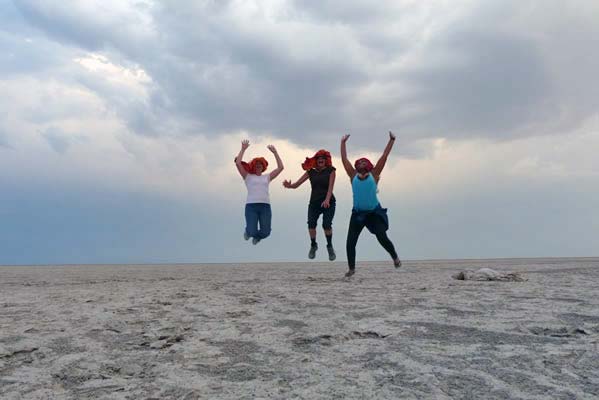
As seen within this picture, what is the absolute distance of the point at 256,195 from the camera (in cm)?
896

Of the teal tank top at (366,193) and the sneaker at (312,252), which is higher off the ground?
the teal tank top at (366,193)

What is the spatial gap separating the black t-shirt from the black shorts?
0.12 meters

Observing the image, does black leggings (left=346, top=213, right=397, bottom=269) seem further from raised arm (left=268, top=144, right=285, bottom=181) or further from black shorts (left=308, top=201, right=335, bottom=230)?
raised arm (left=268, top=144, right=285, bottom=181)

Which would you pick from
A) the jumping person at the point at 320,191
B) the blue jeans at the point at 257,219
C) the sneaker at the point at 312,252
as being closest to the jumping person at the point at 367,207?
the jumping person at the point at 320,191

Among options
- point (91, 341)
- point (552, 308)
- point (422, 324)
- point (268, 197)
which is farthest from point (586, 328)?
point (268, 197)

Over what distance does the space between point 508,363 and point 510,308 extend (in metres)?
1.60

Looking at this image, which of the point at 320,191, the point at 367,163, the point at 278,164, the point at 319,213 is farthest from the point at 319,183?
the point at 367,163

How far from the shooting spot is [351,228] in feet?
23.0

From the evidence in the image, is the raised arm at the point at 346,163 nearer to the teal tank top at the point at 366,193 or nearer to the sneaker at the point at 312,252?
the teal tank top at the point at 366,193

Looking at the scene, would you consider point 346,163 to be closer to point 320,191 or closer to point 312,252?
point 320,191

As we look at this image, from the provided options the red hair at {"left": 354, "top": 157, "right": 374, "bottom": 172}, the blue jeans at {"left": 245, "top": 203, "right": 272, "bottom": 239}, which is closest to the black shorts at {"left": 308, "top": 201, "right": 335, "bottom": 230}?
the blue jeans at {"left": 245, "top": 203, "right": 272, "bottom": 239}

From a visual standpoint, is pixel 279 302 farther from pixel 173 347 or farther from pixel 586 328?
pixel 586 328

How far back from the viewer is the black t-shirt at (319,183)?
837cm

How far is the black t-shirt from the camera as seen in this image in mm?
8367
